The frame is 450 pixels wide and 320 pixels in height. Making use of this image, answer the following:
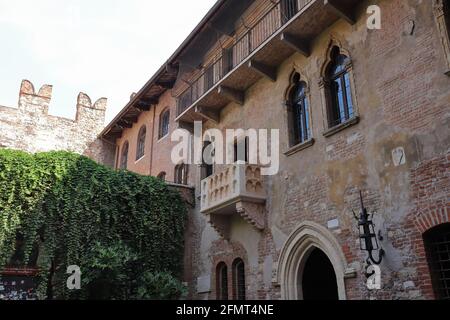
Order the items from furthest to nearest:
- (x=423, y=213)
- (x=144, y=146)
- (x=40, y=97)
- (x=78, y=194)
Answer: (x=40, y=97), (x=144, y=146), (x=78, y=194), (x=423, y=213)

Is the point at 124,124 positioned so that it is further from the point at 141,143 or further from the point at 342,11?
the point at 342,11

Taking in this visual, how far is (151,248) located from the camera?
42.8 feet

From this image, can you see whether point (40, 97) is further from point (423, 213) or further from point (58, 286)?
point (423, 213)

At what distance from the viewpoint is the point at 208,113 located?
13.7 metres

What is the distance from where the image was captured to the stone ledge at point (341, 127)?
28.5 feet

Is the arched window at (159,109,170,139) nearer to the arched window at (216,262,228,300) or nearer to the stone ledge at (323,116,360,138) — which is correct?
the arched window at (216,262,228,300)

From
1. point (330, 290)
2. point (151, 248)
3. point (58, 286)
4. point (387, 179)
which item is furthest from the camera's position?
point (151, 248)

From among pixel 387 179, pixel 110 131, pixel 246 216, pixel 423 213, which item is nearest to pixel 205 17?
pixel 246 216

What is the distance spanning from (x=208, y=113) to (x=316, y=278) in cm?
609

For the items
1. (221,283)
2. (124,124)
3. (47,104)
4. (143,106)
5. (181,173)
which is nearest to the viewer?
(221,283)

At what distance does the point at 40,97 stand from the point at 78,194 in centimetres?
1418

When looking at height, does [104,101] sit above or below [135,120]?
above

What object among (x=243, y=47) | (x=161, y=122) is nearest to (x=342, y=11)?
(x=243, y=47)

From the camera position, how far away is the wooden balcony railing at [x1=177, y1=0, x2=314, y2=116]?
11133mm
